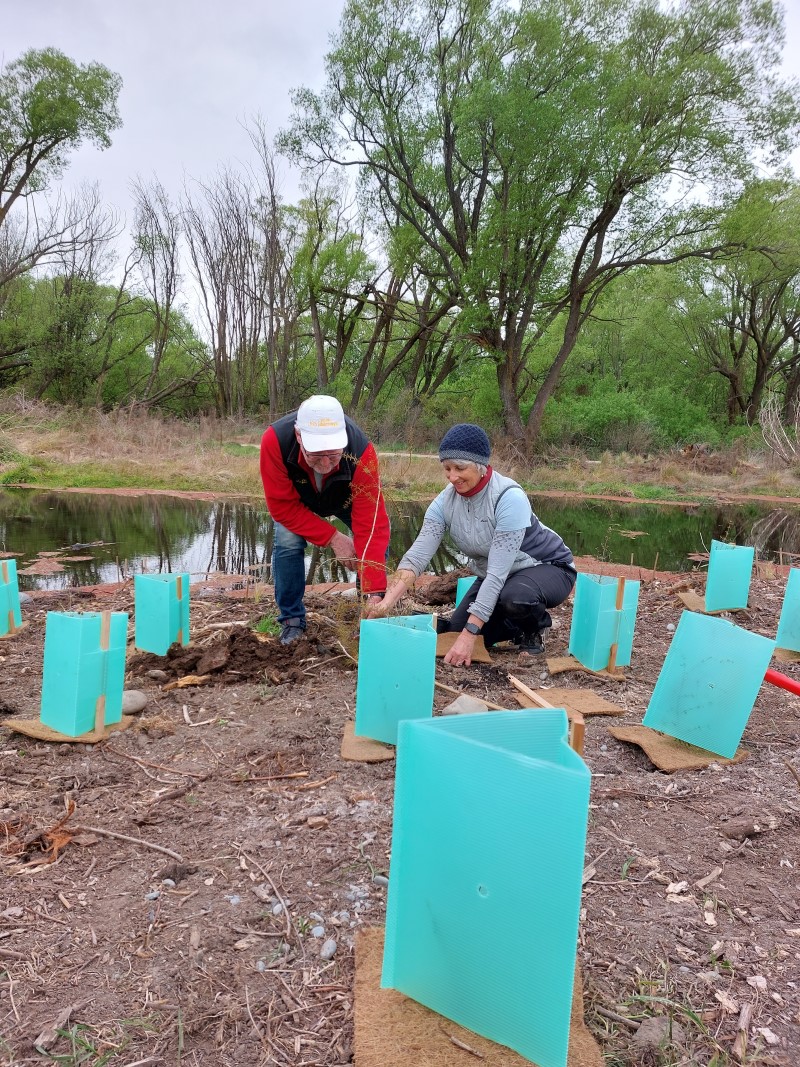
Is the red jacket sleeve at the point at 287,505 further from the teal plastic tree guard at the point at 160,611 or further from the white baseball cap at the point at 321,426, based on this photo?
the teal plastic tree guard at the point at 160,611

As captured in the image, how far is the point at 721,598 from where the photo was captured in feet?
16.1

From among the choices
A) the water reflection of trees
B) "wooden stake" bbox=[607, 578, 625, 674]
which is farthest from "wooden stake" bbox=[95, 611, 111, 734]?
the water reflection of trees

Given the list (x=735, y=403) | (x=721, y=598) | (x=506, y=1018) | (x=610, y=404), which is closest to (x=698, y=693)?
(x=506, y=1018)

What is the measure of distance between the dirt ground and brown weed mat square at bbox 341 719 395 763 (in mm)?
42

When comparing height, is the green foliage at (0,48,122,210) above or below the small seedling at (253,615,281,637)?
above

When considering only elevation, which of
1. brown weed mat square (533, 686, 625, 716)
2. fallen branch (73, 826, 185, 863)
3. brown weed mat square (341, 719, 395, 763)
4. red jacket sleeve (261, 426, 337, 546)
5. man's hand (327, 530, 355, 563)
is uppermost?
red jacket sleeve (261, 426, 337, 546)

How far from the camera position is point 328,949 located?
157 centimetres

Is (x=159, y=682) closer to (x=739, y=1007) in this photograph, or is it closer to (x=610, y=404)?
(x=739, y=1007)

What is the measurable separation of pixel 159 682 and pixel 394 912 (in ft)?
7.99

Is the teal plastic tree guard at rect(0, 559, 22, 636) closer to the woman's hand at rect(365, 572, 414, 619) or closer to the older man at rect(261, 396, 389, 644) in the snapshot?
the older man at rect(261, 396, 389, 644)

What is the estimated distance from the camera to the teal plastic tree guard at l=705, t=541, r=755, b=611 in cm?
481

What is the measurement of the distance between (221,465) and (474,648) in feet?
41.2

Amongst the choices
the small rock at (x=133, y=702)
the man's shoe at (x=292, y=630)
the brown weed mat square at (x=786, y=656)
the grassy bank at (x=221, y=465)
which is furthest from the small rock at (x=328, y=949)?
the grassy bank at (x=221, y=465)

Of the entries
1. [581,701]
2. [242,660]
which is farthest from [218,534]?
[581,701]
